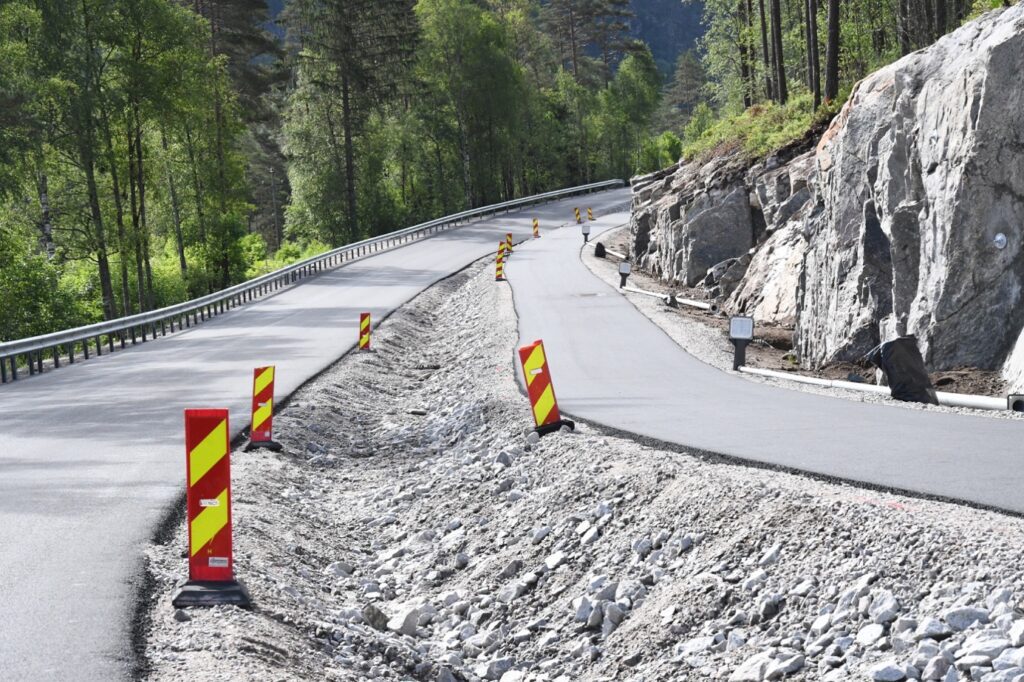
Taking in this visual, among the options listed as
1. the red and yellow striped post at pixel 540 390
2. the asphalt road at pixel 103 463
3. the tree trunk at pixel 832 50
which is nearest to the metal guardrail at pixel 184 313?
the asphalt road at pixel 103 463

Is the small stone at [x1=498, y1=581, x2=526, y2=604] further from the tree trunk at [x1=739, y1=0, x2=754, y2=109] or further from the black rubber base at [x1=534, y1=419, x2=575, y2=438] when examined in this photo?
the tree trunk at [x1=739, y1=0, x2=754, y2=109]

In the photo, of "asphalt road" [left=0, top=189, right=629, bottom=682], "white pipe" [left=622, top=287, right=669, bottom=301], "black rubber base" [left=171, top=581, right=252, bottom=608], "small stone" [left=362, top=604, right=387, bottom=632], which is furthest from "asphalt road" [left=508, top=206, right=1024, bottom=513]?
"white pipe" [left=622, top=287, right=669, bottom=301]

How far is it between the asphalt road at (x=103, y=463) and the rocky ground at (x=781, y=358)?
27.3 ft

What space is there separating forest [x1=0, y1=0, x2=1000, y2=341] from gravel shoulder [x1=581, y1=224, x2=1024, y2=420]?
712 cm

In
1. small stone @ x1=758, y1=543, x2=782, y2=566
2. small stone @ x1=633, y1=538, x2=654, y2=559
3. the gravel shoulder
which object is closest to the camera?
small stone @ x1=758, y1=543, x2=782, y2=566

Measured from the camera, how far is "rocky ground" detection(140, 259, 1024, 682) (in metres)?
6.12

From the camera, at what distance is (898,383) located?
13.5m

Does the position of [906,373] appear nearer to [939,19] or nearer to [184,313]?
[184,313]

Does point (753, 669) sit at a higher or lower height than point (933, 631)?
lower

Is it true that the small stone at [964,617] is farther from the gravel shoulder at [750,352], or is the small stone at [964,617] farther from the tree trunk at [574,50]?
the tree trunk at [574,50]

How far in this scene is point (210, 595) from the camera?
7.21m

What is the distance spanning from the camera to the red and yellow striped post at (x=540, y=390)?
40.7 feet

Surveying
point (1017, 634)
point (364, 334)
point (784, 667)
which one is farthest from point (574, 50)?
point (1017, 634)

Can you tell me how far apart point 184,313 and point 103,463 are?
19665 millimetres
